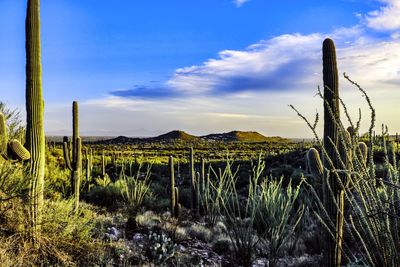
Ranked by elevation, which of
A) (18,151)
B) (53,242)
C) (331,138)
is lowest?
(53,242)

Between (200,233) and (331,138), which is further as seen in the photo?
(200,233)

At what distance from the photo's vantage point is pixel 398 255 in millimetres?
3535

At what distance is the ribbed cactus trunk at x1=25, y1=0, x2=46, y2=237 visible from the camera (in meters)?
7.74

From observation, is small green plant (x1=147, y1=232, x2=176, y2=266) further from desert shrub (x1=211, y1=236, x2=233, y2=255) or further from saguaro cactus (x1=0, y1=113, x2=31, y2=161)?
saguaro cactus (x1=0, y1=113, x2=31, y2=161)

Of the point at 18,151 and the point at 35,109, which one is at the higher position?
the point at 35,109

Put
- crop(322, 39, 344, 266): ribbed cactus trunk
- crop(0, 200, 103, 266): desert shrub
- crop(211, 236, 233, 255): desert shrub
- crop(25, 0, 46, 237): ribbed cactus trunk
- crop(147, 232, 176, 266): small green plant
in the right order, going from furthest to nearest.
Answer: crop(211, 236, 233, 255): desert shrub → crop(147, 232, 176, 266): small green plant → crop(25, 0, 46, 237): ribbed cactus trunk → crop(0, 200, 103, 266): desert shrub → crop(322, 39, 344, 266): ribbed cactus trunk

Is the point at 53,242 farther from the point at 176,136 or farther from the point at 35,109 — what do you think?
the point at 176,136

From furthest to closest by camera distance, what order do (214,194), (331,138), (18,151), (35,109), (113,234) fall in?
(214,194) < (113,234) < (35,109) < (18,151) < (331,138)

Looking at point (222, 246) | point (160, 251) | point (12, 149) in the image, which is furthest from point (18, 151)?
point (222, 246)

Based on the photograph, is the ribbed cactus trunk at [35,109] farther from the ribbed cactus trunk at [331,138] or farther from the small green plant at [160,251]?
the ribbed cactus trunk at [331,138]

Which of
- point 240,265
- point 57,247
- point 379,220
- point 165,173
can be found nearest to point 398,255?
point 379,220

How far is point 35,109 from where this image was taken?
26.3 ft

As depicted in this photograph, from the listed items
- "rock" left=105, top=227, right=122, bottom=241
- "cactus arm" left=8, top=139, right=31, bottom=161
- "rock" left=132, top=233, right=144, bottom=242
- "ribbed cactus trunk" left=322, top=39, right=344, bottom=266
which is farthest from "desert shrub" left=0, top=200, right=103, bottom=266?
"ribbed cactus trunk" left=322, top=39, right=344, bottom=266

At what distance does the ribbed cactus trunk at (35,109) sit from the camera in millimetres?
7738
